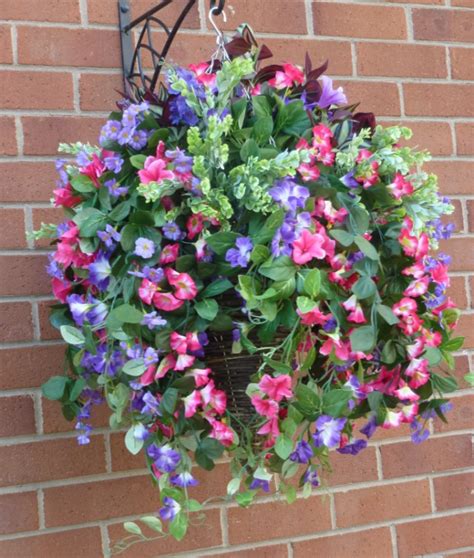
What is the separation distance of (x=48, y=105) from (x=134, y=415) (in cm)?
67

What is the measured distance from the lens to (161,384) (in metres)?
1.19

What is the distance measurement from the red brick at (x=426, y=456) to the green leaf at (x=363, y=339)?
72cm

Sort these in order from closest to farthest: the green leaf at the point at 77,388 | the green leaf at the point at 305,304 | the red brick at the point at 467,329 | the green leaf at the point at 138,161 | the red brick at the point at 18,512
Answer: the green leaf at the point at 305,304
the green leaf at the point at 138,161
the green leaf at the point at 77,388
the red brick at the point at 18,512
the red brick at the point at 467,329

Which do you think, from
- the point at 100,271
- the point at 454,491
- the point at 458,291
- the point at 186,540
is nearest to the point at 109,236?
the point at 100,271

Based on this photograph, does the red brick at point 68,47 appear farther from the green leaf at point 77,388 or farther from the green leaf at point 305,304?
the green leaf at point 305,304

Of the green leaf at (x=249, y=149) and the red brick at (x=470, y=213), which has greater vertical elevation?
the green leaf at (x=249, y=149)

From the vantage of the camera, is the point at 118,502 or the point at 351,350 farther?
the point at 118,502

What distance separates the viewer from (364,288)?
1.11 m

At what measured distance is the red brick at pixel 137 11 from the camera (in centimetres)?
161

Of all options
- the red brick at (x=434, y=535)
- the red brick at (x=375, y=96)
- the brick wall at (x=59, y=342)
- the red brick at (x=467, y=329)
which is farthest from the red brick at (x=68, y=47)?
the red brick at (x=434, y=535)

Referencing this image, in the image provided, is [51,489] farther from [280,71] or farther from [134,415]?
[280,71]

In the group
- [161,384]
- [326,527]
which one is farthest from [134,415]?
[326,527]

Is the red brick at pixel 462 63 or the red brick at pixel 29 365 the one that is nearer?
the red brick at pixel 29 365

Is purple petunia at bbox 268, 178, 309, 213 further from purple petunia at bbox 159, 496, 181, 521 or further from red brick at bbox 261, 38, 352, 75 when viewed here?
red brick at bbox 261, 38, 352, 75
